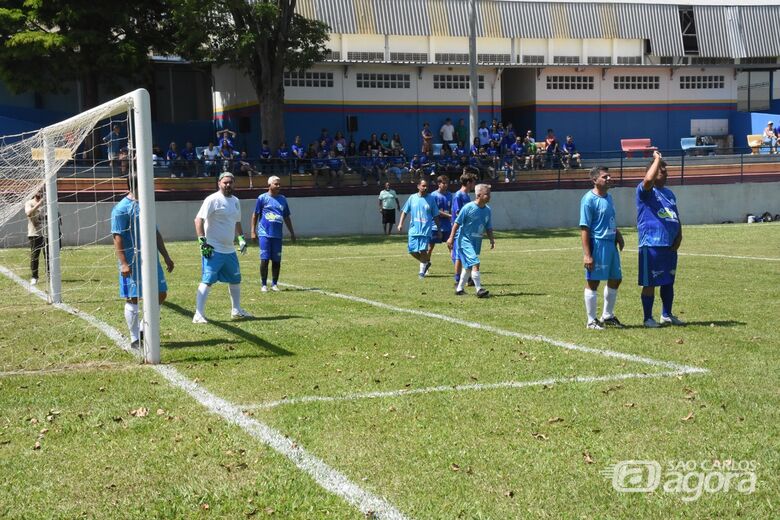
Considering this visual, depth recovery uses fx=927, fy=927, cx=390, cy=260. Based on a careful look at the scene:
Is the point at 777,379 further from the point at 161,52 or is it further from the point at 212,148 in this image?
the point at 161,52

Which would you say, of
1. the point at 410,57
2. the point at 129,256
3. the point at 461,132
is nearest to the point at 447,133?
the point at 461,132

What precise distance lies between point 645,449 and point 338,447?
207 cm

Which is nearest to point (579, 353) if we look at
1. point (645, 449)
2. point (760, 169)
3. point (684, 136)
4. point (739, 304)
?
point (645, 449)

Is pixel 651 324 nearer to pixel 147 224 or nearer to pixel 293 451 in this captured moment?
pixel 147 224

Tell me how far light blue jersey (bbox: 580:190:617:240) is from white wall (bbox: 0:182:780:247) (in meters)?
23.2

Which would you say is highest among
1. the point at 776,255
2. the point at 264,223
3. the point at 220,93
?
the point at 220,93

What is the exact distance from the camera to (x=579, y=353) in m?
9.63

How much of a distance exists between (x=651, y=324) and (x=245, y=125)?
3387cm

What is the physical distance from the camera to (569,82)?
154 ft

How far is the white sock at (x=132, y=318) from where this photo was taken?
10352 mm

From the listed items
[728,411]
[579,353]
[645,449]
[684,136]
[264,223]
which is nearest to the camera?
[645,449]

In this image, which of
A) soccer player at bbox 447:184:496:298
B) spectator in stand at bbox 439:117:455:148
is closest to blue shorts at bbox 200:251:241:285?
soccer player at bbox 447:184:496:298

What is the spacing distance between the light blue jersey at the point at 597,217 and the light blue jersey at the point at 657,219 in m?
0.40

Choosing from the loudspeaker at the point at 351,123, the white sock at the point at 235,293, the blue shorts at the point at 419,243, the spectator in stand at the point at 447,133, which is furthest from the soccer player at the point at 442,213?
the loudspeaker at the point at 351,123
